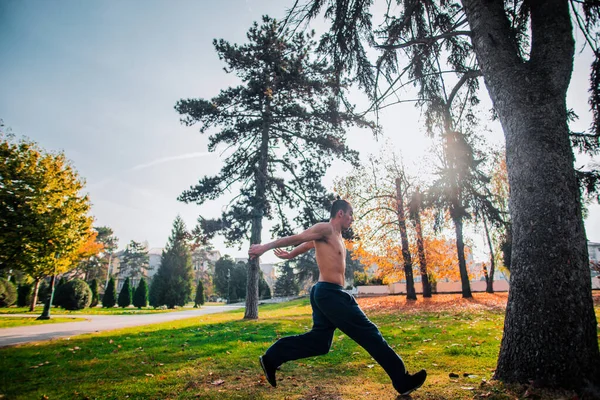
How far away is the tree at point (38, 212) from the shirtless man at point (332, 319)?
16185 mm

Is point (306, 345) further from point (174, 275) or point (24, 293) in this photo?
point (24, 293)

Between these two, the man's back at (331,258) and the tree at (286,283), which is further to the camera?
the tree at (286,283)

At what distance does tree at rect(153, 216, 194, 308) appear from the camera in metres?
33.5

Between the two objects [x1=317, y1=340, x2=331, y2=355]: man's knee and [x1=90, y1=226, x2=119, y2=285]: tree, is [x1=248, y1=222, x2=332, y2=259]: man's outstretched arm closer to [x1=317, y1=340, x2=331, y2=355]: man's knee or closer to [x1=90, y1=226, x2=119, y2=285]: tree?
[x1=317, y1=340, x2=331, y2=355]: man's knee

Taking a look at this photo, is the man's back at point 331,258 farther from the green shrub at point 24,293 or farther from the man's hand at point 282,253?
the green shrub at point 24,293

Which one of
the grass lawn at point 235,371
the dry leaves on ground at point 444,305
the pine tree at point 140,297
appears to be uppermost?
the grass lawn at point 235,371

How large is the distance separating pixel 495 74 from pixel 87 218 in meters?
20.8

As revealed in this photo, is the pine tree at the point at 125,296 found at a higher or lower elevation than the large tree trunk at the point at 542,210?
lower

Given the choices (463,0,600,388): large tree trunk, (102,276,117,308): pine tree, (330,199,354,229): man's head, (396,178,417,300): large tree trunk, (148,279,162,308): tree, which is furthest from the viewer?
(102,276,117,308): pine tree

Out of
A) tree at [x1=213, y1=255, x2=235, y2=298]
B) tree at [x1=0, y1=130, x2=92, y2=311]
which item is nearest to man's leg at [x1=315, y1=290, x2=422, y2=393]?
tree at [x1=0, y1=130, x2=92, y2=311]

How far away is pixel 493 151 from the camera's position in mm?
23188

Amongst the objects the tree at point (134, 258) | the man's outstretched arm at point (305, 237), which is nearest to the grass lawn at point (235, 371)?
the man's outstretched arm at point (305, 237)

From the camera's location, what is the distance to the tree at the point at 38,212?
1419 centimetres

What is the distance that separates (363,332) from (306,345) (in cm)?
68
